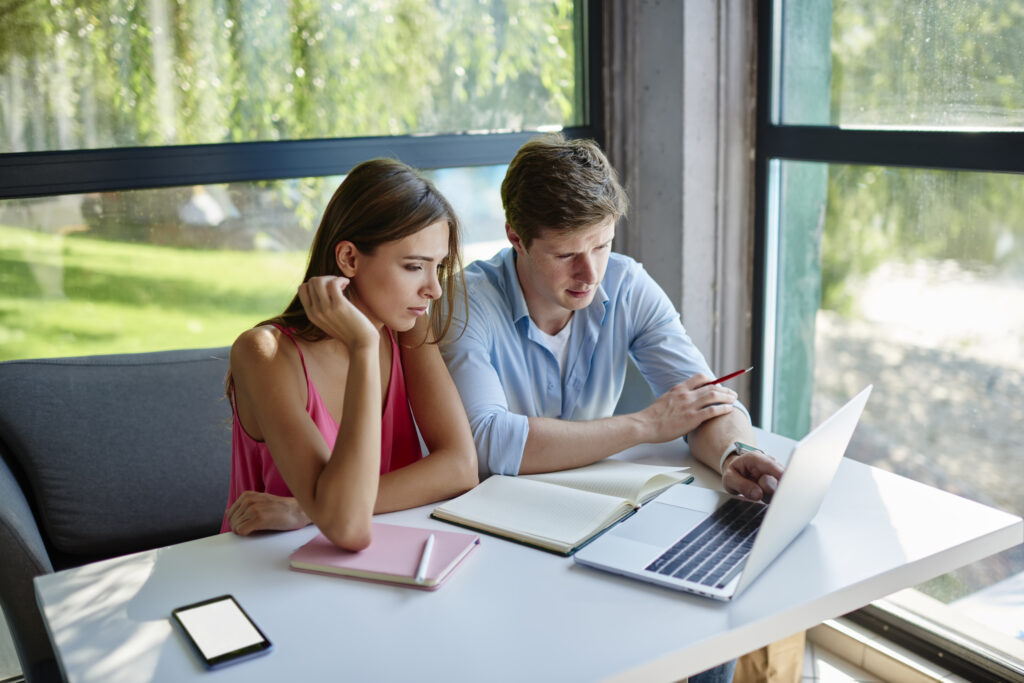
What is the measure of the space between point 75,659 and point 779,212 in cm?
218

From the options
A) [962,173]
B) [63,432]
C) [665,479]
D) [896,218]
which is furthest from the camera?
[896,218]

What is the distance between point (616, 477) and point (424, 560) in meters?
0.42

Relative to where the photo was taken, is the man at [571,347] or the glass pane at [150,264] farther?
the glass pane at [150,264]

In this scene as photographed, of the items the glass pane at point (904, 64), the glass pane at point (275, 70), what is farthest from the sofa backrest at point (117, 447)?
the glass pane at point (904, 64)

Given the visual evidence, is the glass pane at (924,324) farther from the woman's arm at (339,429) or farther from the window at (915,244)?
the woman's arm at (339,429)

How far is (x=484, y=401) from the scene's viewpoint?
5.43 ft

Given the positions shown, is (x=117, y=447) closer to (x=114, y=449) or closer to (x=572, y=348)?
(x=114, y=449)

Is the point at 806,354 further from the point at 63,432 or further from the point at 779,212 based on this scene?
the point at 63,432

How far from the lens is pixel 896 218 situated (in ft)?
7.39

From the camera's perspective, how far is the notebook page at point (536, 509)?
50.8 inches

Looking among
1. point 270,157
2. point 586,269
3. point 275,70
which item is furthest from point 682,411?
point 275,70

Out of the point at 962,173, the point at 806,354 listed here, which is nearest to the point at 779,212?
the point at 806,354

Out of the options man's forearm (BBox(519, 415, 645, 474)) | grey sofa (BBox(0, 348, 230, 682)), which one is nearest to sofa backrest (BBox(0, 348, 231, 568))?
grey sofa (BBox(0, 348, 230, 682))

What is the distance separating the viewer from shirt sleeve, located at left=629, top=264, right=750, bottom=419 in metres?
1.90
